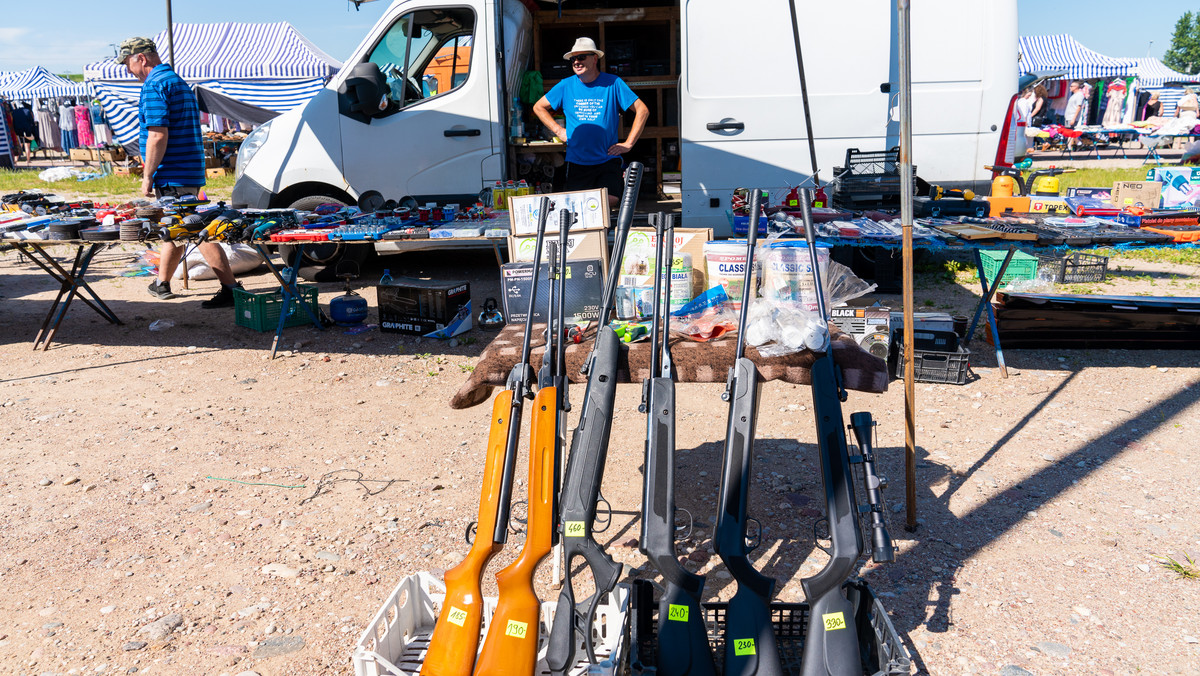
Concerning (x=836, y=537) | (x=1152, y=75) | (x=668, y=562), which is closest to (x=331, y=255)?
(x=668, y=562)

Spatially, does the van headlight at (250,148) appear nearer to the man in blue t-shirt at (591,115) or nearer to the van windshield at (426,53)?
the van windshield at (426,53)

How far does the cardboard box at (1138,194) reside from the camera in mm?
6258

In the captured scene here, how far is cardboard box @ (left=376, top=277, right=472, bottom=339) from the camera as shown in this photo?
5.74 metres

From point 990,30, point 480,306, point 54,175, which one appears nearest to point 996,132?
point 990,30

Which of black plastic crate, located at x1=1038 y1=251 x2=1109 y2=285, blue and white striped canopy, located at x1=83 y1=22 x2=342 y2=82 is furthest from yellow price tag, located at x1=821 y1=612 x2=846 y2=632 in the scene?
blue and white striped canopy, located at x1=83 y1=22 x2=342 y2=82

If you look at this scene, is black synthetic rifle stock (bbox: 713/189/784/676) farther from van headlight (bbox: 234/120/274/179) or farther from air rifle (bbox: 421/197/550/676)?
van headlight (bbox: 234/120/274/179)

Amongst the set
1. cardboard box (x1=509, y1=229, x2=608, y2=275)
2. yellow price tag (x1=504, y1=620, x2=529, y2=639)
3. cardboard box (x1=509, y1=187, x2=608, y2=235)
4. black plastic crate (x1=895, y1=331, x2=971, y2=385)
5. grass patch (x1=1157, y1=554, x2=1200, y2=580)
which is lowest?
grass patch (x1=1157, y1=554, x2=1200, y2=580)

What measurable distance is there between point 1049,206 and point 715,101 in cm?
249

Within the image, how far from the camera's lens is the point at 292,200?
716cm

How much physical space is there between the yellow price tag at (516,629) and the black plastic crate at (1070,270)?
6.50m

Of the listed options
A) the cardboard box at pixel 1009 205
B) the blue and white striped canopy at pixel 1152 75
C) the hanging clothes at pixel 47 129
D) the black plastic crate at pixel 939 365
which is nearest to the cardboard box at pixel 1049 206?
the cardboard box at pixel 1009 205

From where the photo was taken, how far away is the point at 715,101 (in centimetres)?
608

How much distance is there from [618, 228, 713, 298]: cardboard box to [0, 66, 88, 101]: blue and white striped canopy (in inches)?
1028

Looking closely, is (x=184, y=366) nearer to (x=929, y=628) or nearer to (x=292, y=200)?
(x=292, y=200)
